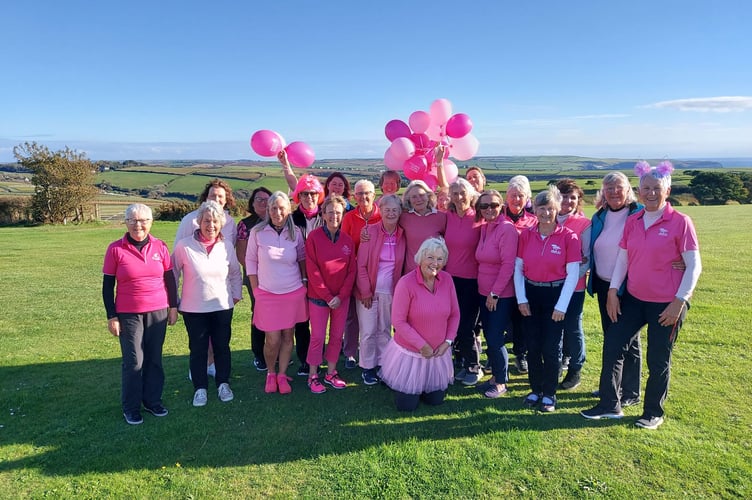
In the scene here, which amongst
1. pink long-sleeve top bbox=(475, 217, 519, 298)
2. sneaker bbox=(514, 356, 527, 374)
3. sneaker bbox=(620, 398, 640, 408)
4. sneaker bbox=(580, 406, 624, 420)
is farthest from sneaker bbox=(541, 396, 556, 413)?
pink long-sleeve top bbox=(475, 217, 519, 298)

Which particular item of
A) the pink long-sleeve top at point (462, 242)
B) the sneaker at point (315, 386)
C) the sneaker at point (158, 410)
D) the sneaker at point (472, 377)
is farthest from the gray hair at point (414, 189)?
the sneaker at point (158, 410)

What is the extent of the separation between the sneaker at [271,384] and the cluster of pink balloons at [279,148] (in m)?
2.87

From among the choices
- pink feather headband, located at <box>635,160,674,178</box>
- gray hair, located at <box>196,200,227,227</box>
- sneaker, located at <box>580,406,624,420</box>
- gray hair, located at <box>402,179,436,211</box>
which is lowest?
sneaker, located at <box>580,406,624,420</box>

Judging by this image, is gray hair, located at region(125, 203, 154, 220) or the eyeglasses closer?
gray hair, located at region(125, 203, 154, 220)

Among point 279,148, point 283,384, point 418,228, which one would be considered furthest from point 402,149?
point 283,384

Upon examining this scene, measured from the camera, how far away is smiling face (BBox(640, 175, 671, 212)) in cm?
381

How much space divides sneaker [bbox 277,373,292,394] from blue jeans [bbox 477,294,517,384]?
7.39ft

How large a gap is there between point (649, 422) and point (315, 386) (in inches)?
131

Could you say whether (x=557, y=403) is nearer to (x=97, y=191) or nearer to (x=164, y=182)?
(x=97, y=191)

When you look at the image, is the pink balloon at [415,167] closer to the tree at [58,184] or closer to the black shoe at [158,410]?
the black shoe at [158,410]

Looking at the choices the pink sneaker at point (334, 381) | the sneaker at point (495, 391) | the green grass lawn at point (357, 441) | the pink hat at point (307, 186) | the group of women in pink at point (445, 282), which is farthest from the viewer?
the pink hat at point (307, 186)

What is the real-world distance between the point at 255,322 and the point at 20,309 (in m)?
6.66

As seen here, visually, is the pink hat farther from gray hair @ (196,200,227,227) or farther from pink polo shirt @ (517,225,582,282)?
pink polo shirt @ (517,225,582,282)

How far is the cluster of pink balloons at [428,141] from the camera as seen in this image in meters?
6.73
